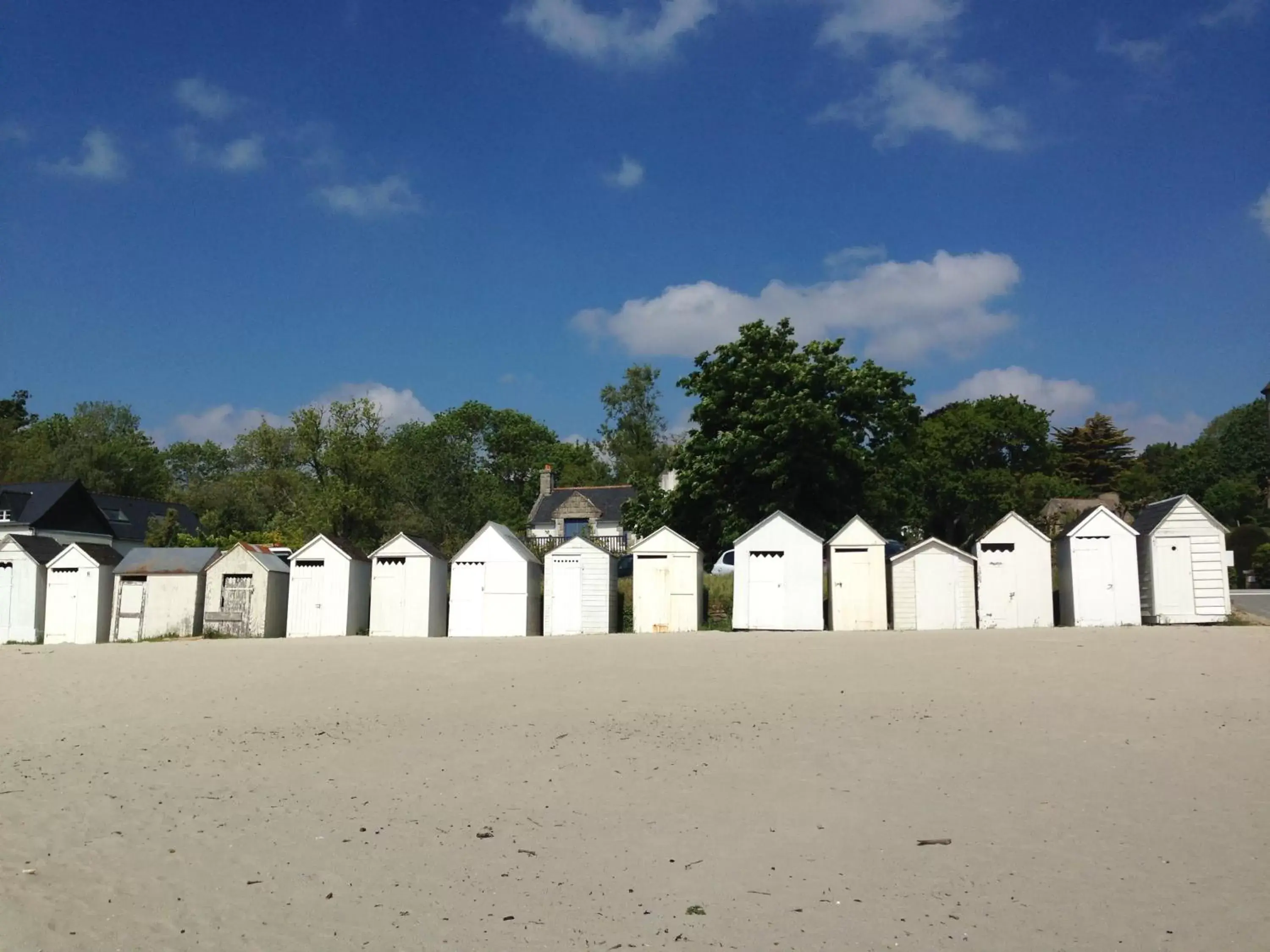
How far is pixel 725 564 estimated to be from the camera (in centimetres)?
3588

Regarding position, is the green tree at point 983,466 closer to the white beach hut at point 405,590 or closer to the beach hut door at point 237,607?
the white beach hut at point 405,590

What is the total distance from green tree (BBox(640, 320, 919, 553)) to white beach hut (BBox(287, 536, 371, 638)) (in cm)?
1158

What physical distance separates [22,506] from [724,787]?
181ft

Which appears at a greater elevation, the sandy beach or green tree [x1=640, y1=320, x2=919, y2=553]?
green tree [x1=640, y1=320, x2=919, y2=553]

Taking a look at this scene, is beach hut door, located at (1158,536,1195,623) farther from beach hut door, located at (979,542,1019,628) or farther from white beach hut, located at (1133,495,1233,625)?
beach hut door, located at (979,542,1019,628)

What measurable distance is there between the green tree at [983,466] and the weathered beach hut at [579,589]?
90.2ft

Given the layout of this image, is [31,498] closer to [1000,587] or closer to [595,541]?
[595,541]

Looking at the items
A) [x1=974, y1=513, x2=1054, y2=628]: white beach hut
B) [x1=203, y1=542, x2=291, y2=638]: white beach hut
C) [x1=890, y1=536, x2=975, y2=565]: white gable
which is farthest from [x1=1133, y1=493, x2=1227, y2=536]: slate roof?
[x1=203, y1=542, x2=291, y2=638]: white beach hut

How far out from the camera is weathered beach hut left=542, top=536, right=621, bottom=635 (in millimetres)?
27453

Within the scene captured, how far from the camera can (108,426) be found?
86.6 m

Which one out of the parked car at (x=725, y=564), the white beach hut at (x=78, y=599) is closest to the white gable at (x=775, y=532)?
the parked car at (x=725, y=564)

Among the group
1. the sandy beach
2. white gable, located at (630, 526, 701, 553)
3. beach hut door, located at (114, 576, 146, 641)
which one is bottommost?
the sandy beach

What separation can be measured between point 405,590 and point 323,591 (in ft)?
7.12

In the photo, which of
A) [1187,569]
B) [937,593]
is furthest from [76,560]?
[1187,569]
